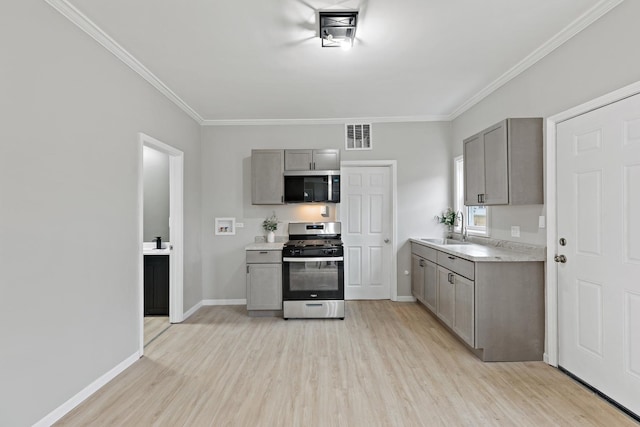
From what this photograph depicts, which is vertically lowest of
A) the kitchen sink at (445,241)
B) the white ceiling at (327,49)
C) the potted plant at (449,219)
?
the kitchen sink at (445,241)

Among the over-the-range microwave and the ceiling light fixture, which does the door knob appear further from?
the over-the-range microwave

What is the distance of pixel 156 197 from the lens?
15.3 ft

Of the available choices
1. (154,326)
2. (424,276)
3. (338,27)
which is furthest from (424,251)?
(154,326)

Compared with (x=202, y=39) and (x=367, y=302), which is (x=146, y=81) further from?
(x=367, y=302)

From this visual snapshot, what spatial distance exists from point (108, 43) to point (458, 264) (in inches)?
142

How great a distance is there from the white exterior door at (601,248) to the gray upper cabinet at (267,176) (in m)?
3.10

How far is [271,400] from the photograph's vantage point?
231 cm

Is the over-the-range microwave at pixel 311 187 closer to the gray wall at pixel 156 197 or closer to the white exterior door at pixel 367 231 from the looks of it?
the white exterior door at pixel 367 231

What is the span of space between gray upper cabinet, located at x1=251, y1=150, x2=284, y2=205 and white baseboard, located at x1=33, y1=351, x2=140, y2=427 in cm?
234

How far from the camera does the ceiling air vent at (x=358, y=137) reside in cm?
481

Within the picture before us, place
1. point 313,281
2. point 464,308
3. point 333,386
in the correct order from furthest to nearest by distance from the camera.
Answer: point 313,281
point 464,308
point 333,386

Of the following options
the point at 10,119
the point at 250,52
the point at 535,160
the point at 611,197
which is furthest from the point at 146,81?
the point at 611,197

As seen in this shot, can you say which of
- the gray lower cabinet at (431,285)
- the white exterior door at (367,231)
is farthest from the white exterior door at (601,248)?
the white exterior door at (367,231)

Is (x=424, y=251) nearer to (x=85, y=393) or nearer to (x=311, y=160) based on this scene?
Result: (x=311, y=160)
